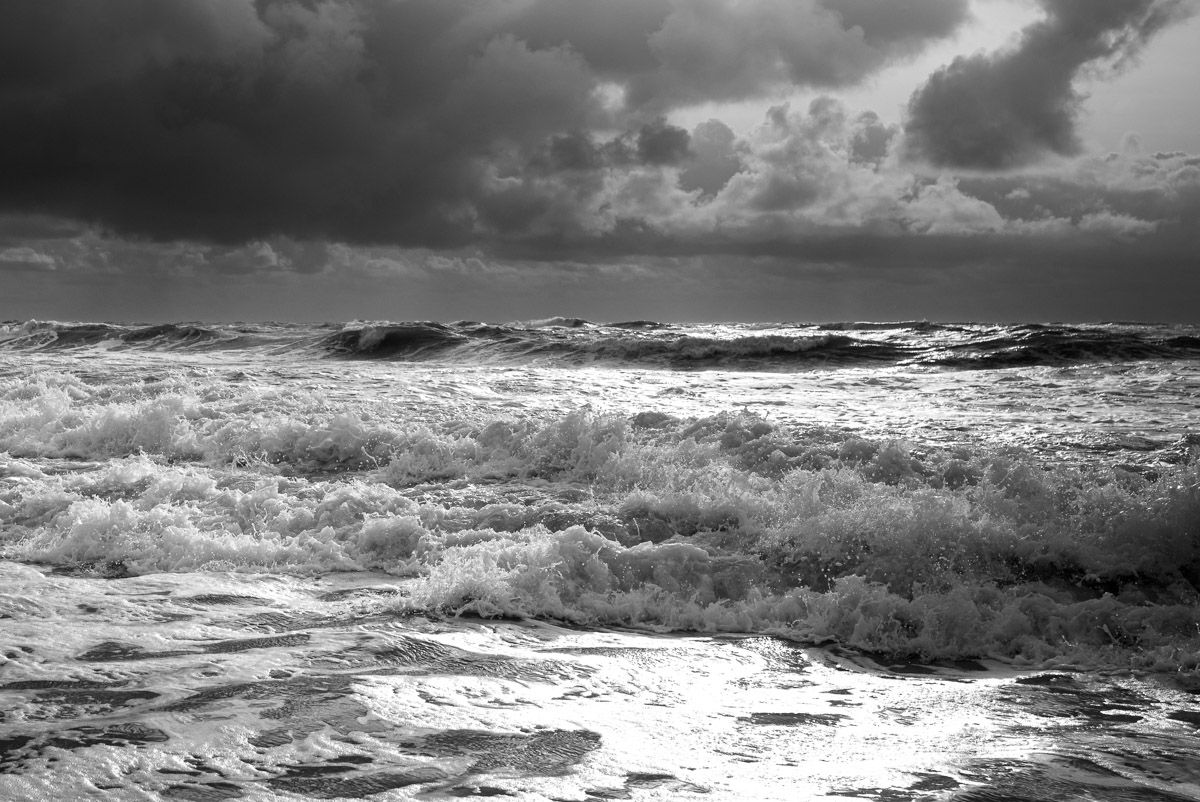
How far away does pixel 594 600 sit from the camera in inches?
237

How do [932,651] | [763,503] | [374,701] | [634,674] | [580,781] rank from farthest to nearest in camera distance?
[763,503]
[932,651]
[634,674]
[374,701]
[580,781]

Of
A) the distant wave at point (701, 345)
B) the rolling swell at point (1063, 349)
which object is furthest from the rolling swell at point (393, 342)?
the rolling swell at point (1063, 349)

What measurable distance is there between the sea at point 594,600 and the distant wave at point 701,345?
8.13 metres

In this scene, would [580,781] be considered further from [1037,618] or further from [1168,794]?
[1037,618]

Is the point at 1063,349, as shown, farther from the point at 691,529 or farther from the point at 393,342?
the point at 393,342

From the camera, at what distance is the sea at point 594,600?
11.9 ft

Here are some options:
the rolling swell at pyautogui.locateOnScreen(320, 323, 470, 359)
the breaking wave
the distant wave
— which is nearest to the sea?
the breaking wave

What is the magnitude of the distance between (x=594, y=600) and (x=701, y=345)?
60.1 ft

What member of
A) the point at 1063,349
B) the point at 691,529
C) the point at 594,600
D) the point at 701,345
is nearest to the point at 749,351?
the point at 701,345

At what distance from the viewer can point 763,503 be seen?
295 inches

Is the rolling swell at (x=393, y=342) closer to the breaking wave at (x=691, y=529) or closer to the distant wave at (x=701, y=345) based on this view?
the distant wave at (x=701, y=345)

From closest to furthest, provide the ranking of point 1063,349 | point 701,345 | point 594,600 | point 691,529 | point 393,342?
point 594,600, point 691,529, point 1063,349, point 701,345, point 393,342

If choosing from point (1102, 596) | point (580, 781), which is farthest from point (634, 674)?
point (1102, 596)

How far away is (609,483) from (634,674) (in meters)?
4.16
